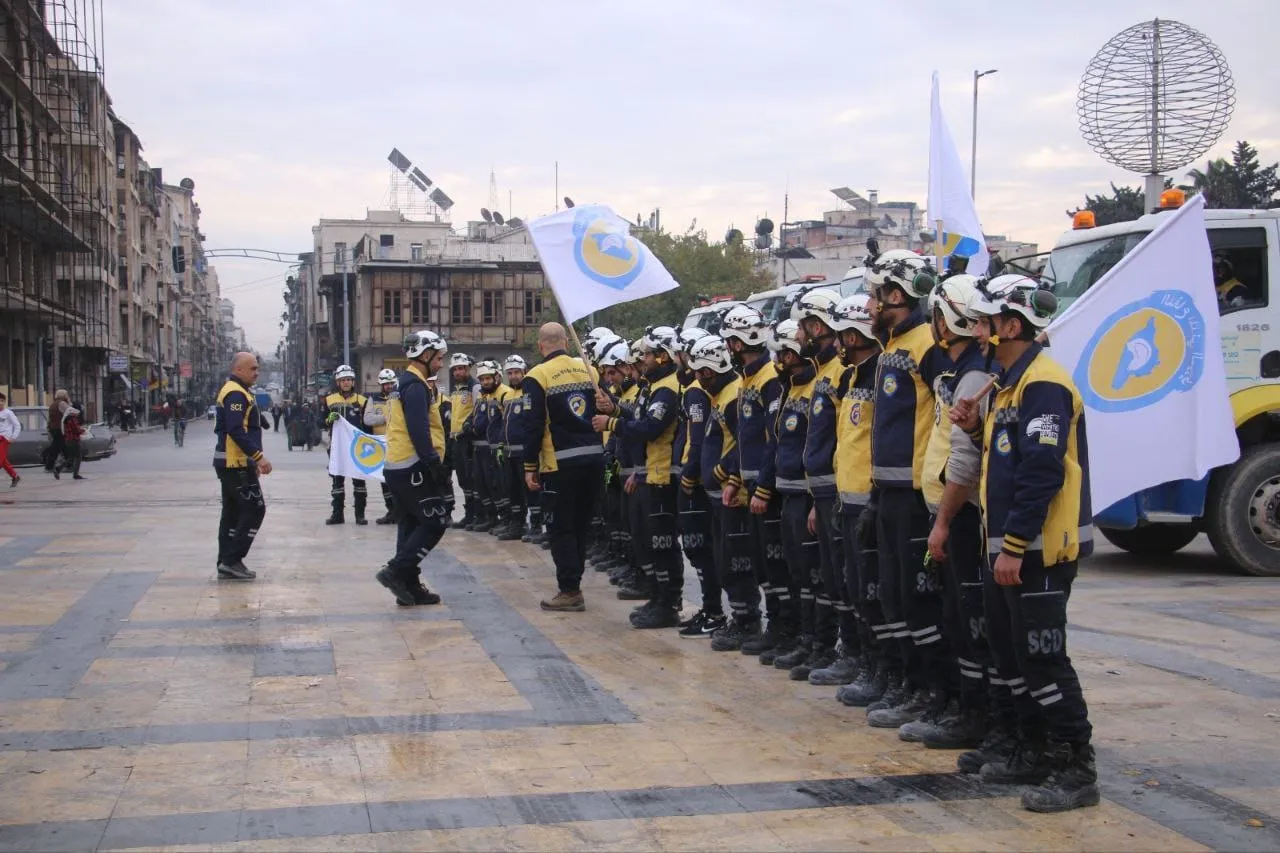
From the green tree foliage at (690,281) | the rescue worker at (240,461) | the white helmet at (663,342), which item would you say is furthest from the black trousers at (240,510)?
the green tree foliage at (690,281)

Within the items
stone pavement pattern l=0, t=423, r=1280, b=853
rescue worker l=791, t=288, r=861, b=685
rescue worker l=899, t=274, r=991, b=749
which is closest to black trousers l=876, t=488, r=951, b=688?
rescue worker l=899, t=274, r=991, b=749

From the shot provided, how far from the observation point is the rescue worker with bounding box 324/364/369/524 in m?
18.5

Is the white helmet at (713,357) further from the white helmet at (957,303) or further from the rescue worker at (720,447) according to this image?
the white helmet at (957,303)

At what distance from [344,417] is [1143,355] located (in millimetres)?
13262

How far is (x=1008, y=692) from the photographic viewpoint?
245 inches

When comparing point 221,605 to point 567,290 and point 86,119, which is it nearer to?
point 567,290

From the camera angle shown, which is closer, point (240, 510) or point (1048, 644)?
point (1048, 644)

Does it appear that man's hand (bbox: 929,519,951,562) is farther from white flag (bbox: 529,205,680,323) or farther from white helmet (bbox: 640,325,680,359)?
white flag (bbox: 529,205,680,323)

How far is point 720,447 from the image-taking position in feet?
31.0

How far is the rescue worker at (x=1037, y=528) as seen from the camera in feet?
18.5

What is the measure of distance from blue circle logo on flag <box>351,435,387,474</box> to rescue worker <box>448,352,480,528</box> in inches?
38.5

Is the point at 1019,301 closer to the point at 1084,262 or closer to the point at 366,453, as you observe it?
the point at 1084,262

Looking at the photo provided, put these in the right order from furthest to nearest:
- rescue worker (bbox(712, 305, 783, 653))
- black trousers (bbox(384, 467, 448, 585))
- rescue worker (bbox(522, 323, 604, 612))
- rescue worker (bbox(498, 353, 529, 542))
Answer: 1. rescue worker (bbox(498, 353, 529, 542))
2. black trousers (bbox(384, 467, 448, 585))
3. rescue worker (bbox(522, 323, 604, 612))
4. rescue worker (bbox(712, 305, 783, 653))

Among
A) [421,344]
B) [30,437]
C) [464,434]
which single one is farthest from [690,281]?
[421,344]
